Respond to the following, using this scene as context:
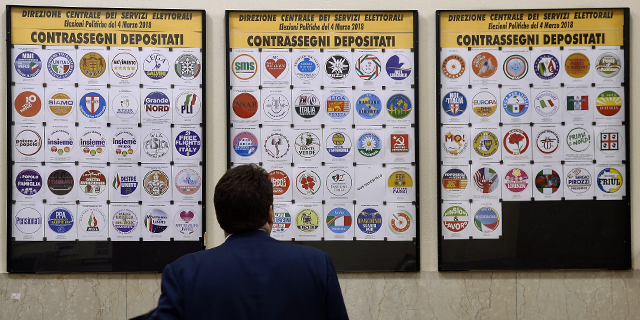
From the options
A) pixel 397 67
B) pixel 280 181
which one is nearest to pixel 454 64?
pixel 397 67

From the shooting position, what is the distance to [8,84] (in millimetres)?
2170

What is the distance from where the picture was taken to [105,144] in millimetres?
2191

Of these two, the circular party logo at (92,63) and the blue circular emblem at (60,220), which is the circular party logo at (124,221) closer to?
the blue circular emblem at (60,220)

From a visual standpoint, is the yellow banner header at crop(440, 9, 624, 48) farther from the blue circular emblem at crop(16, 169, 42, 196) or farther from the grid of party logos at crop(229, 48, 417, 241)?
the blue circular emblem at crop(16, 169, 42, 196)

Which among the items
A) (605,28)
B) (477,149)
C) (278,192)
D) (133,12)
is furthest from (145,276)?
(605,28)

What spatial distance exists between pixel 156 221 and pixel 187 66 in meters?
0.79

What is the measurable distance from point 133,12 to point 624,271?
2.79 metres

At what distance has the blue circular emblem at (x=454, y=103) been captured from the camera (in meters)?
2.21

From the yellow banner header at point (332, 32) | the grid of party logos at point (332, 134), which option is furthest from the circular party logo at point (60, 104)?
the yellow banner header at point (332, 32)

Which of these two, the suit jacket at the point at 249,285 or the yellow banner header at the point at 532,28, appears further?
the yellow banner header at the point at 532,28

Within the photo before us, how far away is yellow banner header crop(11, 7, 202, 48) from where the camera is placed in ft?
7.18

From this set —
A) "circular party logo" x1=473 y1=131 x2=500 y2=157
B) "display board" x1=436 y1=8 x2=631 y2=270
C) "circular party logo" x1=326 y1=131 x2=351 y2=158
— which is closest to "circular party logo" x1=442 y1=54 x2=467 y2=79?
"display board" x1=436 y1=8 x2=631 y2=270

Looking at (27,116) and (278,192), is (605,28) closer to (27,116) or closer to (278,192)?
(278,192)

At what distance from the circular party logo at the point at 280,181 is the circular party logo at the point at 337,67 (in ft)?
1.80
